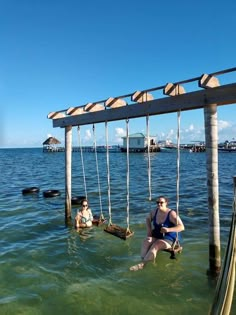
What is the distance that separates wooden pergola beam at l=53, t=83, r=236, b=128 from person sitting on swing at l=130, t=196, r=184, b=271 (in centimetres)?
238

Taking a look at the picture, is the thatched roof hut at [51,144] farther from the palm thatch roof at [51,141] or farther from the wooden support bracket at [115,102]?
the wooden support bracket at [115,102]

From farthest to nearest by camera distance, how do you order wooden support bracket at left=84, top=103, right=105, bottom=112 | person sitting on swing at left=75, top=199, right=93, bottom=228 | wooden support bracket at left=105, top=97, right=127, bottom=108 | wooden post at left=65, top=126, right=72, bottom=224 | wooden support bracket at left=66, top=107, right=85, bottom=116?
wooden post at left=65, top=126, right=72, bottom=224 → person sitting on swing at left=75, top=199, right=93, bottom=228 → wooden support bracket at left=66, top=107, right=85, bottom=116 → wooden support bracket at left=84, top=103, right=105, bottom=112 → wooden support bracket at left=105, top=97, right=127, bottom=108

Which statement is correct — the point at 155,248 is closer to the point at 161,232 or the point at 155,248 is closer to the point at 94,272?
the point at 161,232

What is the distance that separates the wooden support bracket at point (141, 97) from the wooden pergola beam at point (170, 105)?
11cm

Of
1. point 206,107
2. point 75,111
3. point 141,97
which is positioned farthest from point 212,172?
point 75,111

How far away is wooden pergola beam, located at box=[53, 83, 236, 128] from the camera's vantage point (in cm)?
738

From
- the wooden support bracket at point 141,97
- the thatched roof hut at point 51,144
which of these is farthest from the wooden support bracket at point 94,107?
the thatched roof hut at point 51,144

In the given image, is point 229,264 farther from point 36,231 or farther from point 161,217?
point 36,231

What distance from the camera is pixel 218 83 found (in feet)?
25.1

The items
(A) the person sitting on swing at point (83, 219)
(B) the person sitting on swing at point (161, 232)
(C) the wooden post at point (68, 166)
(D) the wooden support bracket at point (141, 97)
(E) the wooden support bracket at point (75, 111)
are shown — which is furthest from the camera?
(C) the wooden post at point (68, 166)

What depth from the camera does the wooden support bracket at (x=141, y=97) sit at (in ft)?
31.3

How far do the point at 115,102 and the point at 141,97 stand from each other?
1.27 metres

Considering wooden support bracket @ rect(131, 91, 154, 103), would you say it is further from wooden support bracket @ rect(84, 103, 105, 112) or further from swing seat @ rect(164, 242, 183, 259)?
swing seat @ rect(164, 242, 183, 259)

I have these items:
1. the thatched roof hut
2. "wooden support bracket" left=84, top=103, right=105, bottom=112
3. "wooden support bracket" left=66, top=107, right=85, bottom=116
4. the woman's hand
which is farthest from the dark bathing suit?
the thatched roof hut
